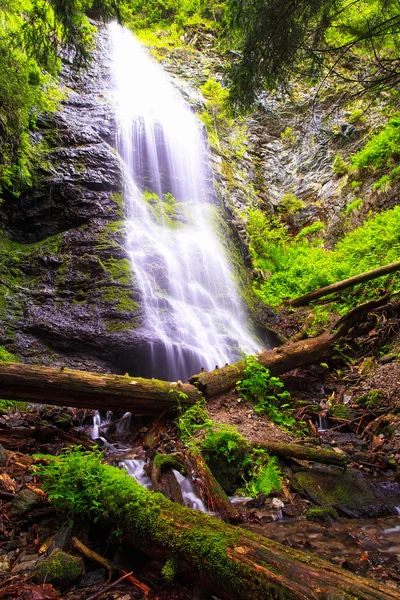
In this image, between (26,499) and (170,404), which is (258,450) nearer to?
(170,404)

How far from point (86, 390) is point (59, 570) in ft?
8.32

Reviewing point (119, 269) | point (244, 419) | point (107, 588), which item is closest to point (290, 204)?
point (119, 269)

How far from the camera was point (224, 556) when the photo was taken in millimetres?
1858

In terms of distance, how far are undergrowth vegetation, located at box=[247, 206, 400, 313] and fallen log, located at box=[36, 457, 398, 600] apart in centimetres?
759

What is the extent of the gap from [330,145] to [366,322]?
42.9 feet

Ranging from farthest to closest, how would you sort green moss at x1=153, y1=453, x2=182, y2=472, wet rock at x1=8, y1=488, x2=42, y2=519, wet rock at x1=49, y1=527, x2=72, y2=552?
green moss at x1=153, y1=453, x2=182, y2=472 → wet rock at x1=8, y1=488, x2=42, y2=519 → wet rock at x1=49, y1=527, x2=72, y2=552

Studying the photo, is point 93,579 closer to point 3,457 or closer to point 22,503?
point 22,503

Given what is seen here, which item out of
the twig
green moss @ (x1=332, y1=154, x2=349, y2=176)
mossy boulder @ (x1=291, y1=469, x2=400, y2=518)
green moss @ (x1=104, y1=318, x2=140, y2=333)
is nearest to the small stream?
mossy boulder @ (x1=291, y1=469, x2=400, y2=518)

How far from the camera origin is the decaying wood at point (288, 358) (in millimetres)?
5695

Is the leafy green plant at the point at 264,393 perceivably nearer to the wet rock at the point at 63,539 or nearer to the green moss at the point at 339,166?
the wet rock at the point at 63,539

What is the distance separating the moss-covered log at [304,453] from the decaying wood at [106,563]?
231 centimetres

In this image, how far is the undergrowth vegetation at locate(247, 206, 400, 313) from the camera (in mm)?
9914

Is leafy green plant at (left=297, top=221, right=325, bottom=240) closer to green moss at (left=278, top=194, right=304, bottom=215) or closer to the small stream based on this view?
green moss at (left=278, top=194, right=304, bottom=215)

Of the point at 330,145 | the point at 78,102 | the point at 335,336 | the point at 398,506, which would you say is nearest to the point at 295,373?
the point at 335,336
